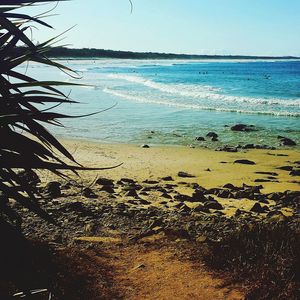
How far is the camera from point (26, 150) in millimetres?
1453

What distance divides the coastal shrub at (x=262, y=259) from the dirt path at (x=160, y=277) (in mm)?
193

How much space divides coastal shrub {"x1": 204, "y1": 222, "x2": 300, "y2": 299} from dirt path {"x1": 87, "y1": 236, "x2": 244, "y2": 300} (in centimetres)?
19

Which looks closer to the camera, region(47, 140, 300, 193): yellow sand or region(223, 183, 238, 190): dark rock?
region(223, 183, 238, 190): dark rock

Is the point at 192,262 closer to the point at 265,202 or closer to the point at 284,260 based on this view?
the point at 284,260

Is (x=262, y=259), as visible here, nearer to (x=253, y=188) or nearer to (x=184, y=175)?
(x=253, y=188)

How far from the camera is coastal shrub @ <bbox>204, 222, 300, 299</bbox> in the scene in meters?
3.86

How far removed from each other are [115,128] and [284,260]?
45.2ft

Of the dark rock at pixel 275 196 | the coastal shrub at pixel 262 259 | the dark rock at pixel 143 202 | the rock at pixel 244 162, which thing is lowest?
the rock at pixel 244 162

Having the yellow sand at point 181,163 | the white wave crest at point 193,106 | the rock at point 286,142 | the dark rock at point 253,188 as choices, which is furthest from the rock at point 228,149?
the white wave crest at point 193,106

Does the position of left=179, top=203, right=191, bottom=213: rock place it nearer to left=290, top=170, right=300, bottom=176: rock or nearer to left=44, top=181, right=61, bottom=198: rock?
left=44, top=181, right=61, bottom=198: rock

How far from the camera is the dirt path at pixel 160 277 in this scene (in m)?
3.95

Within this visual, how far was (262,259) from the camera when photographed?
4320 millimetres

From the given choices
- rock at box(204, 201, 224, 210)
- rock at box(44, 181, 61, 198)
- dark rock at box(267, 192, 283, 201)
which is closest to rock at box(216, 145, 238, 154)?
dark rock at box(267, 192, 283, 201)

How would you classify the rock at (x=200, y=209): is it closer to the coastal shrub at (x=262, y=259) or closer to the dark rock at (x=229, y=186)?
the coastal shrub at (x=262, y=259)
